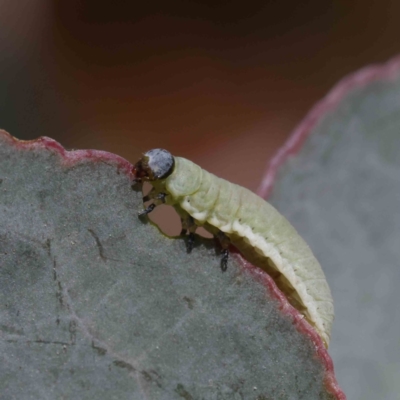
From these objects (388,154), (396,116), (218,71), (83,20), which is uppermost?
(218,71)

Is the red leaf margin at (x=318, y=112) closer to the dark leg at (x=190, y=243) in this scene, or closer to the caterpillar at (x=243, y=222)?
the caterpillar at (x=243, y=222)

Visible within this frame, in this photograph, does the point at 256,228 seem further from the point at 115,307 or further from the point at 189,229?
the point at 115,307

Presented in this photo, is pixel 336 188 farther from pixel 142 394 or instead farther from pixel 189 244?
pixel 142 394

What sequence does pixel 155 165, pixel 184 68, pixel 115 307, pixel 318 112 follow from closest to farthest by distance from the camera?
pixel 115 307, pixel 155 165, pixel 318 112, pixel 184 68

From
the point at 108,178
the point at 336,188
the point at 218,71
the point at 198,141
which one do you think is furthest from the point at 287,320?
the point at 218,71

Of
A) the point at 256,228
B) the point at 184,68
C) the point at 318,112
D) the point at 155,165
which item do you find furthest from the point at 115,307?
the point at 184,68

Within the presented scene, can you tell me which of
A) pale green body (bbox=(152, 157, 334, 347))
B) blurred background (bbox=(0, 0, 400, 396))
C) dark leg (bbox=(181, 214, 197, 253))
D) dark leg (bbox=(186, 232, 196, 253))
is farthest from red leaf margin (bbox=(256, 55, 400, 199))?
blurred background (bbox=(0, 0, 400, 396))
